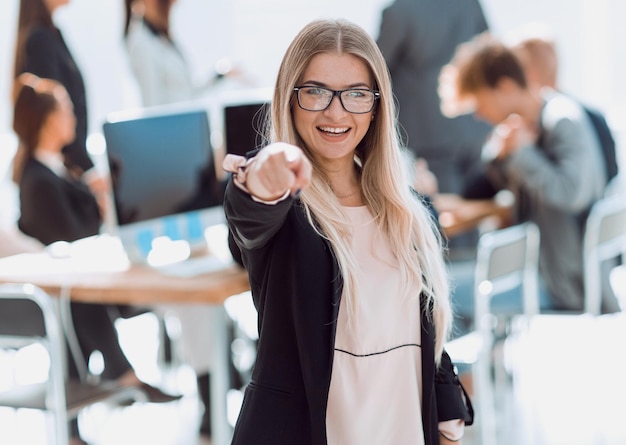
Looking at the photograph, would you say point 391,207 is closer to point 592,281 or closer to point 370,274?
point 370,274

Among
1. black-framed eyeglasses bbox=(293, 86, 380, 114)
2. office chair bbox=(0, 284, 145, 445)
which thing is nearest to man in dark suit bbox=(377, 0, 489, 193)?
office chair bbox=(0, 284, 145, 445)

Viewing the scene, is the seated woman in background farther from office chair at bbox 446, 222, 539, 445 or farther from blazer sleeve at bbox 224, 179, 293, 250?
blazer sleeve at bbox 224, 179, 293, 250

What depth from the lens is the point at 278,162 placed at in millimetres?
1271

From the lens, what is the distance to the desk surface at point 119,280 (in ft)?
8.87

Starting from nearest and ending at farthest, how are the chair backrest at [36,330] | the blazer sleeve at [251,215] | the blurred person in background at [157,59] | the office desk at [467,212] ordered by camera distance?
1. the blazer sleeve at [251,215]
2. the chair backrest at [36,330]
3. the office desk at [467,212]
4. the blurred person in background at [157,59]

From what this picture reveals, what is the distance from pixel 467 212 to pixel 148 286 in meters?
1.55

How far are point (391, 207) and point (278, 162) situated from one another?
1.33 feet

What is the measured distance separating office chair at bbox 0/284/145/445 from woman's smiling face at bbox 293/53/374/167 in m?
1.27

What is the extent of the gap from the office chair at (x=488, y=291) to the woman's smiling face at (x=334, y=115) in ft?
5.45

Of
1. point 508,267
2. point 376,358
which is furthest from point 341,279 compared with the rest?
point 508,267

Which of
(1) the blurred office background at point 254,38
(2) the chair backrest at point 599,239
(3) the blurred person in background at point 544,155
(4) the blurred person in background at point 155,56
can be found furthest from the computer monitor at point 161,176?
(1) the blurred office background at point 254,38

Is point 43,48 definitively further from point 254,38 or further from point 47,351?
point 254,38

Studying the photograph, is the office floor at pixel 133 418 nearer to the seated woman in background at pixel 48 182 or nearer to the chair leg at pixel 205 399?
the chair leg at pixel 205 399

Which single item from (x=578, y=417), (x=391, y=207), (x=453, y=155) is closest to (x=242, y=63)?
(x=453, y=155)
